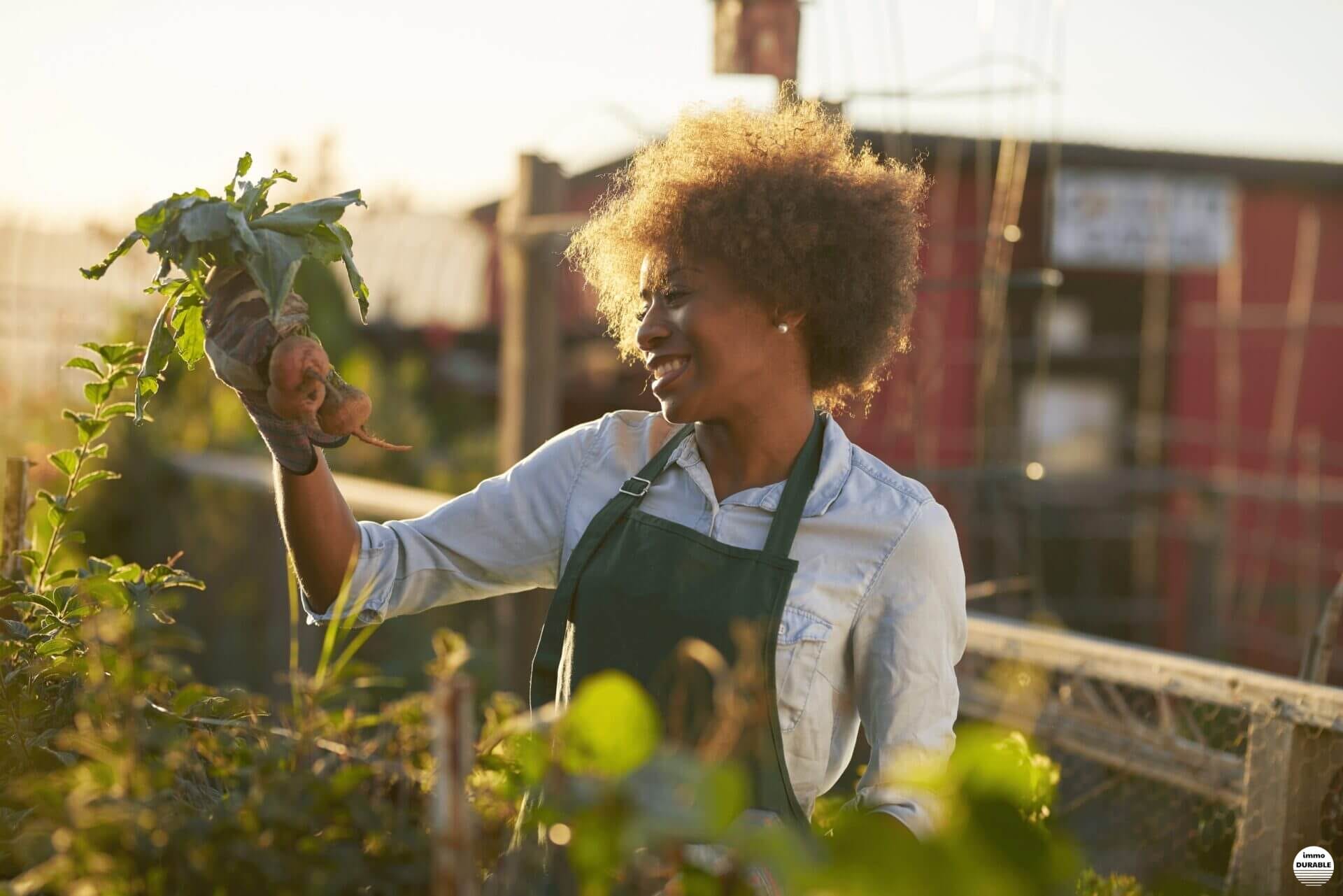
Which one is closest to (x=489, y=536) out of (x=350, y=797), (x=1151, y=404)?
(x=350, y=797)

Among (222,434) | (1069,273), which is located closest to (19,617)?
(222,434)

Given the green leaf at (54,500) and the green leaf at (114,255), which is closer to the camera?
the green leaf at (114,255)

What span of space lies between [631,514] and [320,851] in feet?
3.31

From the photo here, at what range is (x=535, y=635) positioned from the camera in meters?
3.77

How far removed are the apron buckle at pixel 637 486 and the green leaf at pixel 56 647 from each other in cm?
78

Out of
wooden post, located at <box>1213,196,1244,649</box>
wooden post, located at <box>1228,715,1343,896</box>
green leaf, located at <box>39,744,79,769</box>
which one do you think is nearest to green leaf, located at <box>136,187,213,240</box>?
green leaf, located at <box>39,744,79,769</box>

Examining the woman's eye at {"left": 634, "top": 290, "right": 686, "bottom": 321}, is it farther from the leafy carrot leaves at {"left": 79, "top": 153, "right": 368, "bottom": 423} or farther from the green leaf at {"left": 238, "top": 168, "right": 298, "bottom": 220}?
the green leaf at {"left": 238, "top": 168, "right": 298, "bottom": 220}

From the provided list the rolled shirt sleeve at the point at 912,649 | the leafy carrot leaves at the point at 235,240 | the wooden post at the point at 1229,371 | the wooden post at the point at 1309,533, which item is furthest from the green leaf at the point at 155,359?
the wooden post at the point at 1229,371

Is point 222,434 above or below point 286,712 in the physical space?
below

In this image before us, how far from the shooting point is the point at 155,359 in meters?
1.63

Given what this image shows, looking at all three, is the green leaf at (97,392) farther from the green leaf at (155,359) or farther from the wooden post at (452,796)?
the wooden post at (452,796)

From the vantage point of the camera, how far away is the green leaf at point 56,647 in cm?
144

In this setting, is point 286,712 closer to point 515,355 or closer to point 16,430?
point 515,355

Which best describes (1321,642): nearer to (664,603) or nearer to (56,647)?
(664,603)
